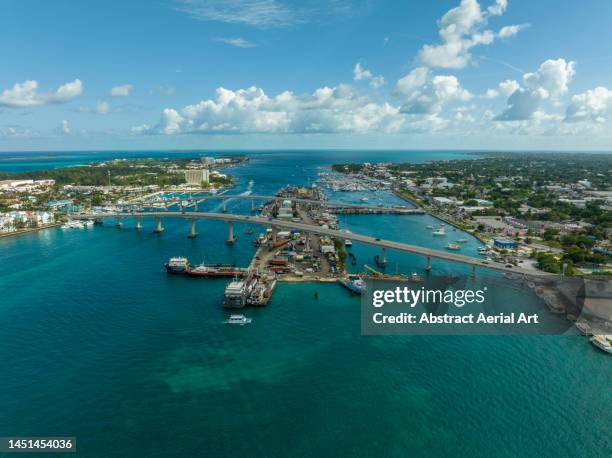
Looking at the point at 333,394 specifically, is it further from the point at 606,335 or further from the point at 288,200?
the point at 288,200

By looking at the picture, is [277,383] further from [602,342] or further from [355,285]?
[602,342]

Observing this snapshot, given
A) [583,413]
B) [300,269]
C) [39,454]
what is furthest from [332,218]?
[39,454]

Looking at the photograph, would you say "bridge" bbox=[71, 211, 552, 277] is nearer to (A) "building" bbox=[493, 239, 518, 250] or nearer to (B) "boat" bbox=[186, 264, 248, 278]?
(A) "building" bbox=[493, 239, 518, 250]

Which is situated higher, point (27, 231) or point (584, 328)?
point (27, 231)

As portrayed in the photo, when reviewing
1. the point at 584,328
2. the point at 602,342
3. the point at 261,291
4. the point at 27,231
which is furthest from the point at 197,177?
the point at 602,342

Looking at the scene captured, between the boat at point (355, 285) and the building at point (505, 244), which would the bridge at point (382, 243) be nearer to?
the boat at point (355, 285)

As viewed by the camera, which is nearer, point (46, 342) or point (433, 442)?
point (433, 442)
